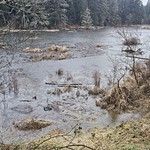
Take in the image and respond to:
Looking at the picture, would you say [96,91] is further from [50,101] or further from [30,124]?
[30,124]

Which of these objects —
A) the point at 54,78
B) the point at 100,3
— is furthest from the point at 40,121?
the point at 100,3

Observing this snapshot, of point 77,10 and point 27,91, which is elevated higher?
point 77,10

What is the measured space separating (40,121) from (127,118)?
11.2 feet

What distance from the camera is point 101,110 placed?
14.5m

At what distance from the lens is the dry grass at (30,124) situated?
40.0ft

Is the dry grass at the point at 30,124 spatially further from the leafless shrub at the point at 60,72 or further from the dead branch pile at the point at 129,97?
the leafless shrub at the point at 60,72

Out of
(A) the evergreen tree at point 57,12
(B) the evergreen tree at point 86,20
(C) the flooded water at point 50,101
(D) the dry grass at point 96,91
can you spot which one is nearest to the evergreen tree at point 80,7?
(B) the evergreen tree at point 86,20

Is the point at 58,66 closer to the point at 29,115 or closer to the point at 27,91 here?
the point at 27,91

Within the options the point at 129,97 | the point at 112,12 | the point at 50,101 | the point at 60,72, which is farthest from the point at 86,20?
the point at 50,101

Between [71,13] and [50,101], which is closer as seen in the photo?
[50,101]

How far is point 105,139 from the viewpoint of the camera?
10281 millimetres

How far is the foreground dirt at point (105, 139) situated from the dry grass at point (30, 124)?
2.99 feet

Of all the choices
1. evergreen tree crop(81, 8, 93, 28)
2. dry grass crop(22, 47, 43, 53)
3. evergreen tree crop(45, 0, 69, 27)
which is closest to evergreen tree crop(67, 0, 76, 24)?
evergreen tree crop(81, 8, 93, 28)

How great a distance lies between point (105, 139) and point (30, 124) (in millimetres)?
3232
